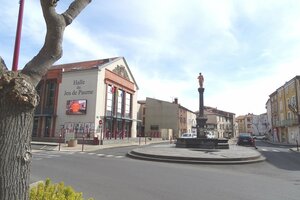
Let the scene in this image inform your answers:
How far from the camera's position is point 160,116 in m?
60.8

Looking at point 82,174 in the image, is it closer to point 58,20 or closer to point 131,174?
point 131,174

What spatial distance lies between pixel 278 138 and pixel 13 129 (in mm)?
63671

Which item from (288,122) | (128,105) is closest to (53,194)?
(128,105)

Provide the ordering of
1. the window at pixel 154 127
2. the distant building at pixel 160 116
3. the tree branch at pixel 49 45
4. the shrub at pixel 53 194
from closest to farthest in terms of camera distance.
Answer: the tree branch at pixel 49 45 → the shrub at pixel 53 194 → the distant building at pixel 160 116 → the window at pixel 154 127

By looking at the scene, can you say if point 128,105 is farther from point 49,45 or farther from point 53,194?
point 49,45

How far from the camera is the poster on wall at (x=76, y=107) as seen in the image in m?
35.9

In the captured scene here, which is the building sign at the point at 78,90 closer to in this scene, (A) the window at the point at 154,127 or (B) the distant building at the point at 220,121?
(A) the window at the point at 154,127

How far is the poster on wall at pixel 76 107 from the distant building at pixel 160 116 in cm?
2481

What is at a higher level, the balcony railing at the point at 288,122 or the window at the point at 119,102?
the window at the point at 119,102

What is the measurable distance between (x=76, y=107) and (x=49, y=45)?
34366 mm

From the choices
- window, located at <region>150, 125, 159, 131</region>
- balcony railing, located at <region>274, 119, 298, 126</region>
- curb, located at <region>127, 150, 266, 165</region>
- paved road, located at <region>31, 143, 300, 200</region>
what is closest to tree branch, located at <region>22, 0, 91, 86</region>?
paved road, located at <region>31, 143, 300, 200</region>

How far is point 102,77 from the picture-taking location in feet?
121

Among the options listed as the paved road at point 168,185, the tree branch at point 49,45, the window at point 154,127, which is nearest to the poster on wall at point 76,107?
the paved road at point 168,185

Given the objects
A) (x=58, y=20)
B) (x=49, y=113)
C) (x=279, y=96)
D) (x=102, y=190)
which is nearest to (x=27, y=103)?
(x=58, y=20)
